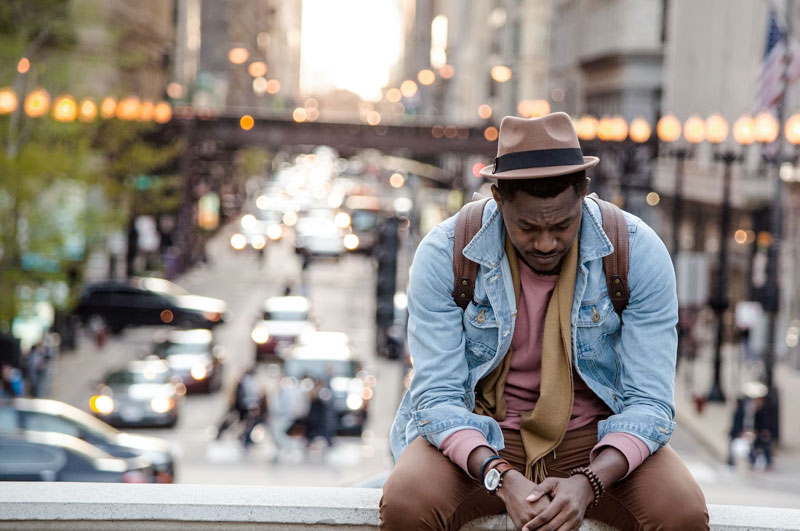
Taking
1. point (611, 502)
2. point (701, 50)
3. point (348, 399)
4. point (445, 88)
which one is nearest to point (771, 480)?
point (348, 399)

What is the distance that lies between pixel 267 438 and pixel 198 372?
4.73 metres

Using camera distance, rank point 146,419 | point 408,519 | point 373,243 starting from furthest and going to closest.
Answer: point 373,243
point 146,419
point 408,519

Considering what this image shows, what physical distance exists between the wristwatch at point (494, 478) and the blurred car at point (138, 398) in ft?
74.6

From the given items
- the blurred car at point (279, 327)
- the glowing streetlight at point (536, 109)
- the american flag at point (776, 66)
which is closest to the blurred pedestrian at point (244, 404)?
the blurred car at point (279, 327)

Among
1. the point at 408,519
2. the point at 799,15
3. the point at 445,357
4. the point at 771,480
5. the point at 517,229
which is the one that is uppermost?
the point at 799,15

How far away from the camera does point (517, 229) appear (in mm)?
4680

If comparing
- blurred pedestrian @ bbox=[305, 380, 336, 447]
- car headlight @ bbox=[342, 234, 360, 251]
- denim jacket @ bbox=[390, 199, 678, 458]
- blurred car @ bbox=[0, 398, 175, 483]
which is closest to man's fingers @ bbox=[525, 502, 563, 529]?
denim jacket @ bbox=[390, 199, 678, 458]

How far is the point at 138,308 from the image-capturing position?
42188 mm

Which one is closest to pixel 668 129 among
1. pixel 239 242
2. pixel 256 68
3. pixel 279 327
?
pixel 279 327

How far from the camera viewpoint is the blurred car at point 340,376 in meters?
27.8

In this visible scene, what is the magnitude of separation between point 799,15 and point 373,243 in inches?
1395

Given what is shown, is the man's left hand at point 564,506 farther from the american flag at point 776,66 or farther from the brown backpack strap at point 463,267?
the american flag at point 776,66

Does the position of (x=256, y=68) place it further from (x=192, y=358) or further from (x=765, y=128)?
(x=765, y=128)

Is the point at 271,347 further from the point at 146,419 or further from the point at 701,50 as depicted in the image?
the point at 701,50
